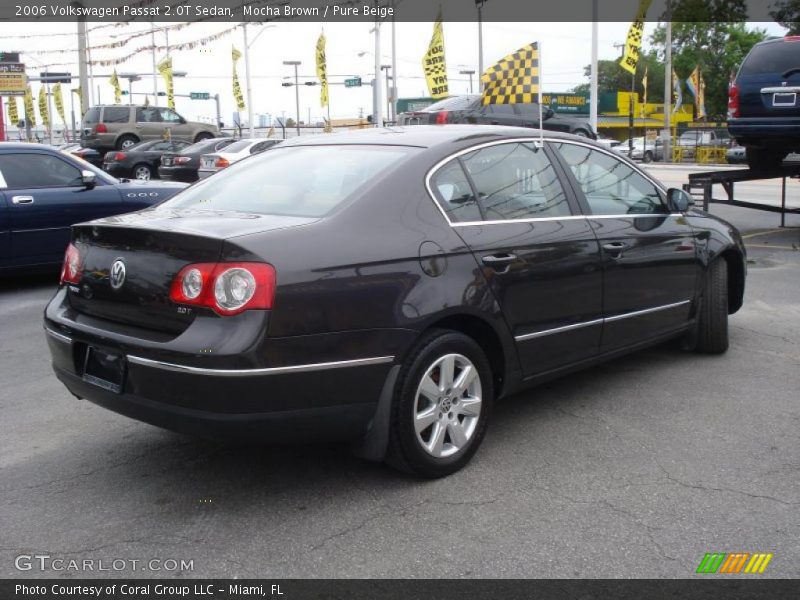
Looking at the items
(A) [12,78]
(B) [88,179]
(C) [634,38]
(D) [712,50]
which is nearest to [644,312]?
(B) [88,179]

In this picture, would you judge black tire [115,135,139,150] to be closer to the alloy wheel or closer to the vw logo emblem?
the vw logo emblem

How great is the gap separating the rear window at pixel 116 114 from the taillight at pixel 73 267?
2805cm

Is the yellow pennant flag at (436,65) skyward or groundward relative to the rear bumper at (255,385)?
skyward

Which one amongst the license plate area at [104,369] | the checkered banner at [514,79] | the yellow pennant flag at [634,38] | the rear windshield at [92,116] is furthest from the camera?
the rear windshield at [92,116]

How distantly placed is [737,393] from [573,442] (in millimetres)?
1397

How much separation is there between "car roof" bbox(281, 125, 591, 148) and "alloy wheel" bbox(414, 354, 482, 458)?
3.76ft

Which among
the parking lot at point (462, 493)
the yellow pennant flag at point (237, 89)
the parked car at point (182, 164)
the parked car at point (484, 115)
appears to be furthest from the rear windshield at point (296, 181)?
the yellow pennant flag at point (237, 89)

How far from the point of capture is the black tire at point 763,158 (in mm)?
12039

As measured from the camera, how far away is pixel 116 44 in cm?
3412

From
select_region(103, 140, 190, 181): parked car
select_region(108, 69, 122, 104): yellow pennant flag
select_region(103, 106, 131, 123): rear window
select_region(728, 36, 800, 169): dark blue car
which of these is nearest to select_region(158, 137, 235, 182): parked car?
select_region(103, 140, 190, 181): parked car

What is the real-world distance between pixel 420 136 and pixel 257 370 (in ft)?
5.77

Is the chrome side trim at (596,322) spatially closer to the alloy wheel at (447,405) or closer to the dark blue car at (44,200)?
the alloy wheel at (447,405)

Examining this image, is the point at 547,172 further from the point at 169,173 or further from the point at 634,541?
the point at 169,173
